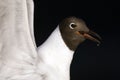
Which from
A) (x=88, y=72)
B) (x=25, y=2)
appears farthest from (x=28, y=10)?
(x=88, y=72)

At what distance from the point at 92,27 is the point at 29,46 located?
1.55 metres

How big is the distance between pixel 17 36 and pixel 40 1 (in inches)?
64.8

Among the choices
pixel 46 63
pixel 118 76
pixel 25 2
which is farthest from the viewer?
pixel 118 76

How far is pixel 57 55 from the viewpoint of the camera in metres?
3.65

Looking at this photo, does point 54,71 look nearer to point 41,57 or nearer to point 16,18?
point 41,57

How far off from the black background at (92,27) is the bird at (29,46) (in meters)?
1.13

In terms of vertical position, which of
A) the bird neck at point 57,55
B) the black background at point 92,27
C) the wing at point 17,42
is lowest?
the black background at point 92,27

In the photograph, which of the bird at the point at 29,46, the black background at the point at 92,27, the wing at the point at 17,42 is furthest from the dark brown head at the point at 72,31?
→ the black background at the point at 92,27

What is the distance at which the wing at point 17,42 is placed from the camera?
332 centimetres

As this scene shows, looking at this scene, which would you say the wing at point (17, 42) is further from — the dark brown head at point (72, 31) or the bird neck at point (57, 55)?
the dark brown head at point (72, 31)

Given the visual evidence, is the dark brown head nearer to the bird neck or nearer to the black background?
the bird neck

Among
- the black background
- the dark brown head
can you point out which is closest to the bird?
the dark brown head

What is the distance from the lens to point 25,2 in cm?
330

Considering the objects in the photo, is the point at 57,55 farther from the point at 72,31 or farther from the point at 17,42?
the point at 17,42
